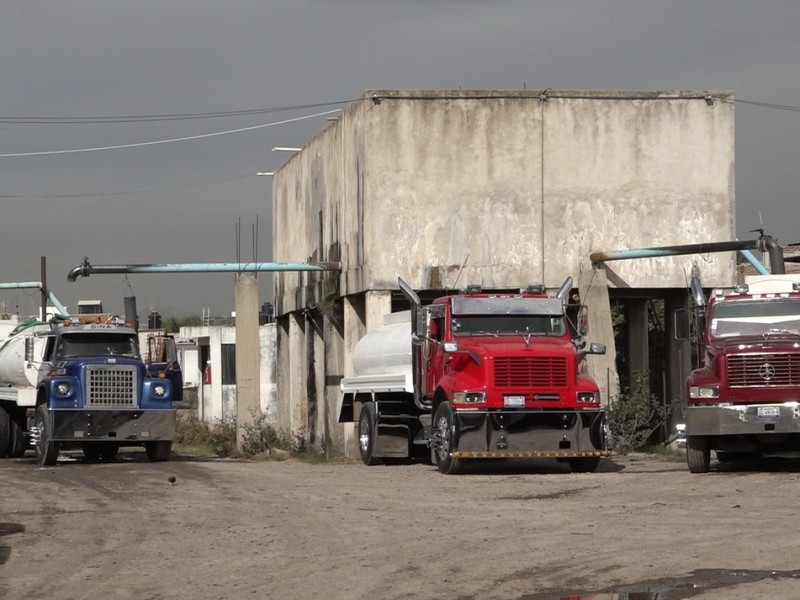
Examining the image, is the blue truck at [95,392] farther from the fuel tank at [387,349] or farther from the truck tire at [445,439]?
the truck tire at [445,439]

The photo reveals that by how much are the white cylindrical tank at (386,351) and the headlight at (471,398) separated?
3.24 m

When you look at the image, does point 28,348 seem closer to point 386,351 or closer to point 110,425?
point 110,425

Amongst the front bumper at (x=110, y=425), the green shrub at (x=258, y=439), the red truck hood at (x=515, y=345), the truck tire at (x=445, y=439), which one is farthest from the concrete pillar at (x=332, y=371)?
the red truck hood at (x=515, y=345)

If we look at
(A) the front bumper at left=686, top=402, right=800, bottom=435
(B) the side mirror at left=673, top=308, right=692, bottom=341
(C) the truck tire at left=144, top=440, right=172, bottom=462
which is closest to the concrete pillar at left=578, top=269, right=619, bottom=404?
(C) the truck tire at left=144, top=440, right=172, bottom=462

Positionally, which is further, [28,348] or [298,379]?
[298,379]

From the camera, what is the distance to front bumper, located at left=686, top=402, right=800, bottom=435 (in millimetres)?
20500

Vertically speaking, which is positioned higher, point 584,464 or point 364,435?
point 364,435

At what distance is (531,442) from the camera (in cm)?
2283

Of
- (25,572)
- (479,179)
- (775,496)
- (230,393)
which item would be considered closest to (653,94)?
(479,179)

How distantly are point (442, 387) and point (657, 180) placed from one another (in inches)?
441

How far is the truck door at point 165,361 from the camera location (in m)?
29.5

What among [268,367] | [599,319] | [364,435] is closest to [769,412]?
[364,435]

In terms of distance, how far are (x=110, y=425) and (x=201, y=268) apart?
6982 millimetres

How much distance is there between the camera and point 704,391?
69.9ft
